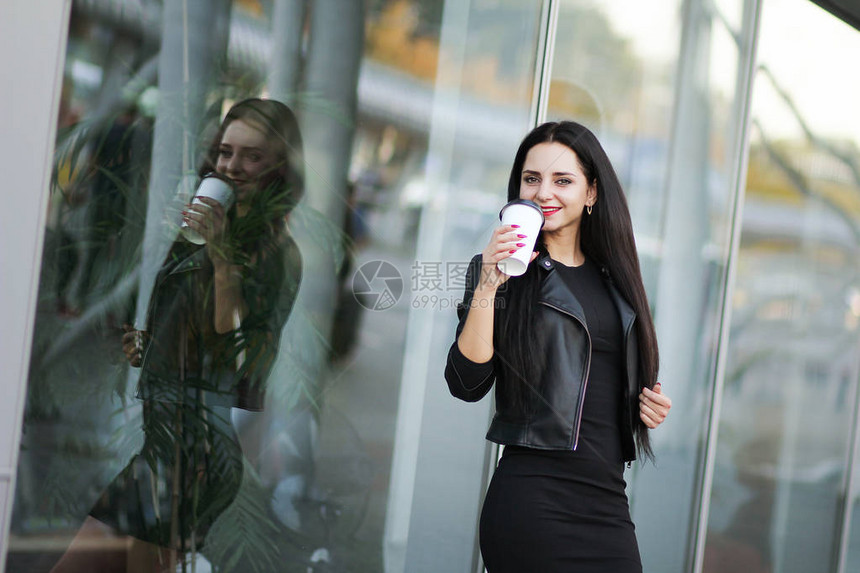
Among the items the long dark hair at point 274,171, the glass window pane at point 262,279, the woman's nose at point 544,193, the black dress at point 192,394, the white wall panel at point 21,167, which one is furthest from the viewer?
the long dark hair at point 274,171

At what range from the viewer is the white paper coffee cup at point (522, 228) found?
153 centimetres

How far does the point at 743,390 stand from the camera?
3.57 metres

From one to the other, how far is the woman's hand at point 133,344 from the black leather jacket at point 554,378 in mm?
753

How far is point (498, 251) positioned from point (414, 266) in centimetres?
99

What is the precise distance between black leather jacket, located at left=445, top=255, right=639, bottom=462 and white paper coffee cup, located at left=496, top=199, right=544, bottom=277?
0.14 m

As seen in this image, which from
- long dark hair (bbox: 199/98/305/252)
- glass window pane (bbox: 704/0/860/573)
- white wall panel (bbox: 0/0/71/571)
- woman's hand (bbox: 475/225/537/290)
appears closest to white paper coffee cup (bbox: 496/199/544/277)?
woman's hand (bbox: 475/225/537/290)

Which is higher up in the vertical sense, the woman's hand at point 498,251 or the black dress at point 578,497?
the woman's hand at point 498,251

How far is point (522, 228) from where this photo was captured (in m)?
1.54

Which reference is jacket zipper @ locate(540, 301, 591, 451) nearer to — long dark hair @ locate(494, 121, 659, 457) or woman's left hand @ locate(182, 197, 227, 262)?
long dark hair @ locate(494, 121, 659, 457)

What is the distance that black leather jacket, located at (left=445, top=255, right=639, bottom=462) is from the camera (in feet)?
5.31

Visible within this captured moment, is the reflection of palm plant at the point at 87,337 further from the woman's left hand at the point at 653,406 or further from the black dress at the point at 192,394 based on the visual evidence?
the woman's left hand at the point at 653,406

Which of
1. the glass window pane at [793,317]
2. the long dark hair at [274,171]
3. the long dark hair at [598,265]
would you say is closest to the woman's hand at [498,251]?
the long dark hair at [598,265]

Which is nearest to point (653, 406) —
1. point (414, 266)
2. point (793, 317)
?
point (414, 266)

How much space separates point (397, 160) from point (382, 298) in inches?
16.2
